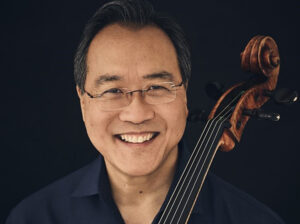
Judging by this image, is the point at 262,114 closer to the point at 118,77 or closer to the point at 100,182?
the point at 118,77

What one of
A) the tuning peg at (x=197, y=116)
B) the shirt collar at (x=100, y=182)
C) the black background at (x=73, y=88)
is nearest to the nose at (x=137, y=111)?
the tuning peg at (x=197, y=116)

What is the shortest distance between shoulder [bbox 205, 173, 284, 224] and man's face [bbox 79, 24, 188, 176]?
351 mm

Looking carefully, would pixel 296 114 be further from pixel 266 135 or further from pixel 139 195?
pixel 139 195

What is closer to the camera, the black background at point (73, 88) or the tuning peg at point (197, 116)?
the tuning peg at point (197, 116)

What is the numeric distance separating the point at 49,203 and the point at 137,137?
1.98 feet

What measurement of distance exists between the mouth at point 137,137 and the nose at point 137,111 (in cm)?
8

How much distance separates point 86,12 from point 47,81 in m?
0.46

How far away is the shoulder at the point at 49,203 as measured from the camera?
2.25 meters

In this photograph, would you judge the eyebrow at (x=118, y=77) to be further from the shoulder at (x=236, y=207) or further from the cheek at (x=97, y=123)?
the shoulder at (x=236, y=207)

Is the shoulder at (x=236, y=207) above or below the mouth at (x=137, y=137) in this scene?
below

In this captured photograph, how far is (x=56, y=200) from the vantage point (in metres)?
2.29

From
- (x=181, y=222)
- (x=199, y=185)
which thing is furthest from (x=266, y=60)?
(x=181, y=222)


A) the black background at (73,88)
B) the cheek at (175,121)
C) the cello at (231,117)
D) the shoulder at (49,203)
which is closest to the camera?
the cello at (231,117)

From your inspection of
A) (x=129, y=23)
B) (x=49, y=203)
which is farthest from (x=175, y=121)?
(x=49, y=203)
